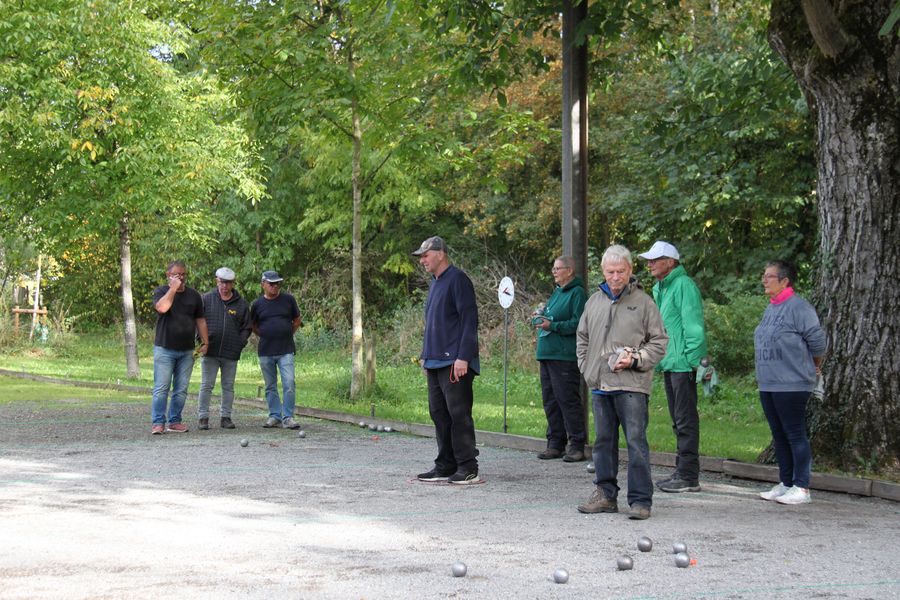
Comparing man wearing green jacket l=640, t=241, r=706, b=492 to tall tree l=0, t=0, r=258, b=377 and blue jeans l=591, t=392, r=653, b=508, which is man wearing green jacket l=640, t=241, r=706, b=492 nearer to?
blue jeans l=591, t=392, r=653, b=508

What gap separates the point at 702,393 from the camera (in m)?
17.1

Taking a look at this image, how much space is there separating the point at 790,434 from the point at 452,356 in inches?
105

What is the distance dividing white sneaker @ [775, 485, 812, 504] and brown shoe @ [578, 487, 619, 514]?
134cm

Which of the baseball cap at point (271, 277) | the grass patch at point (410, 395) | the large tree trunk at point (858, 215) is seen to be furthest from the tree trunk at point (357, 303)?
the large tree trunk at point (858, 215)

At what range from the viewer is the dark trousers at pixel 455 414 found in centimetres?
899

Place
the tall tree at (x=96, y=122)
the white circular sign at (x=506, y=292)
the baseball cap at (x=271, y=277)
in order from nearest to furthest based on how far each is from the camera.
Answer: the white circular sign at (x=506, y=292) → the baseball cap at (x=271, y=277) → the tall tree at (x=96, y=122)

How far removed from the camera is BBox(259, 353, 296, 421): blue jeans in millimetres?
13359

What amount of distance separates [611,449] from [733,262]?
16.4m

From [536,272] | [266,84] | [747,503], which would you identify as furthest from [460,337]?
[536,272]

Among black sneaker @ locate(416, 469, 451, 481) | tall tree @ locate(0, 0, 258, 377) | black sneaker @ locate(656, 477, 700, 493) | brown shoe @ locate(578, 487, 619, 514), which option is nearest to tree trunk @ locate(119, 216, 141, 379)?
tall tree @ locate(0, 0, 258, 377)

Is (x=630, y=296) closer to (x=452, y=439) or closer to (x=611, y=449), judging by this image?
(x=611, y=449)

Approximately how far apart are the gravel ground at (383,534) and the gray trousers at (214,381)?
242 cm

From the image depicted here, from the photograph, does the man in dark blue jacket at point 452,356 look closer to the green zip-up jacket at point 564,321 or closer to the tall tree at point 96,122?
the green zip-up jacket at point 564,321

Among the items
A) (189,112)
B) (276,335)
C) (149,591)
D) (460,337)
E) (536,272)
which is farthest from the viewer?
(536,272)
